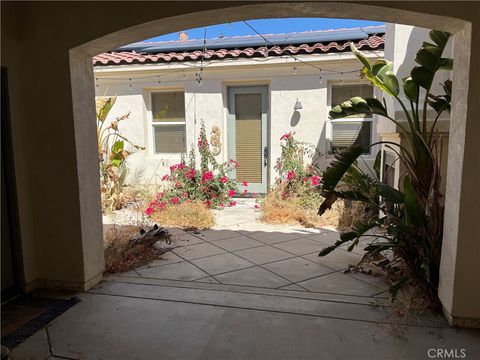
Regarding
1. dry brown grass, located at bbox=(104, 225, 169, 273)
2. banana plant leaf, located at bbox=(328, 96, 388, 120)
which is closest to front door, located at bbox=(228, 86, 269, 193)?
dry brown grass, located at bbox=(104, 225, 169, 273)

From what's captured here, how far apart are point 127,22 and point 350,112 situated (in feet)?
7.86

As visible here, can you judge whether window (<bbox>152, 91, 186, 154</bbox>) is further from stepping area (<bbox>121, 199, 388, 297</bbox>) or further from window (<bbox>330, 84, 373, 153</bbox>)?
window (<bbox>330, 84, 373, 153</bbox>)

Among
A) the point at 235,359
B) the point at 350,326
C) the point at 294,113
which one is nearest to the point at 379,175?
the point at 294,113

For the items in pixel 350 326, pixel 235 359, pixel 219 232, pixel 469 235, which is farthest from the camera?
pixel 219 232

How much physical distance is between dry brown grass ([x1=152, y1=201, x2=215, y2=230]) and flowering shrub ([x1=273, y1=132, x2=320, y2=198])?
165cm

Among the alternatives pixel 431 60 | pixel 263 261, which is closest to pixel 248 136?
pixel 263 261

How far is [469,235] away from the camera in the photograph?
2.64 m

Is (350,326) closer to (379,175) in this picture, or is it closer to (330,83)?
(379,175)

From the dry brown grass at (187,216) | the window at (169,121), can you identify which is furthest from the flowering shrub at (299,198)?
the window at (169,121)

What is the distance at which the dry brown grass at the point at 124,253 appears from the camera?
412cm

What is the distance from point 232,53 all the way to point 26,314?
5961mm

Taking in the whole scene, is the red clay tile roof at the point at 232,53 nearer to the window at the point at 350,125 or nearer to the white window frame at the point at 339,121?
the white window frame at the point at 339,121

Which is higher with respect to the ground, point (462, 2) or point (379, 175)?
point (462, 2)

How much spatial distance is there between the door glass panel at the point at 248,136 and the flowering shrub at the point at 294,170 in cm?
63
